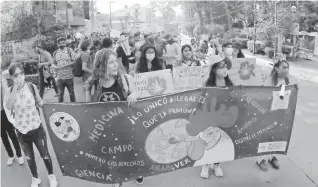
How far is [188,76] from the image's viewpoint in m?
6.02

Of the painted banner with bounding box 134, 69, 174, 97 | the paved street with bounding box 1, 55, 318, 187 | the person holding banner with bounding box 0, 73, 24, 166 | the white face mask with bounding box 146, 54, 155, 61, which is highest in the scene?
the white face mask with bounding box 146, 54, 155, 61

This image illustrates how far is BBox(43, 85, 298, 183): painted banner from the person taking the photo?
10.6 feet

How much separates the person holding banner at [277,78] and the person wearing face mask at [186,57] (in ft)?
6.37

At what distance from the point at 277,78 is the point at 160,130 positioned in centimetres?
194

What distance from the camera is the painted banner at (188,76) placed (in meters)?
5.96

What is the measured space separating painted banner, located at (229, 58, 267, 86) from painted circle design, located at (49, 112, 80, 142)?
171 inches

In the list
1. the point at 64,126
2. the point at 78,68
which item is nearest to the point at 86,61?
the point at 78,68

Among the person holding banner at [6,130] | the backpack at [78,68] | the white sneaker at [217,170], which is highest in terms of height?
the backpack at [78,68]

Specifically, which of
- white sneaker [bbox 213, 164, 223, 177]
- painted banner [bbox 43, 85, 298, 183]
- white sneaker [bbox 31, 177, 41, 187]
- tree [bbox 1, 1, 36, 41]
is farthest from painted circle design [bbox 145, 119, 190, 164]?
tree [bbox 1, 1, 36, 41]

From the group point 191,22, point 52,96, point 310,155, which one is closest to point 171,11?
point 191,22

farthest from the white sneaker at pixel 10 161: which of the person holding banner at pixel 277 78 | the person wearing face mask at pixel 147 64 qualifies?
the person holding banner at pixel 277 78

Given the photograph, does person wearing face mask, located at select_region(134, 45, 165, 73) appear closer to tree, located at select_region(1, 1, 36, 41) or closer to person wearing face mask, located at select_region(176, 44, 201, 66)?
person wearing face mask, located at select_region(176, 44, 201, 66)

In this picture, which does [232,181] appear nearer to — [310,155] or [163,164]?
[163,164]

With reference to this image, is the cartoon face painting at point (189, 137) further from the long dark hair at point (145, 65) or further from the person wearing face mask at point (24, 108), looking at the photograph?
the long dark hair at point (145, 65)
